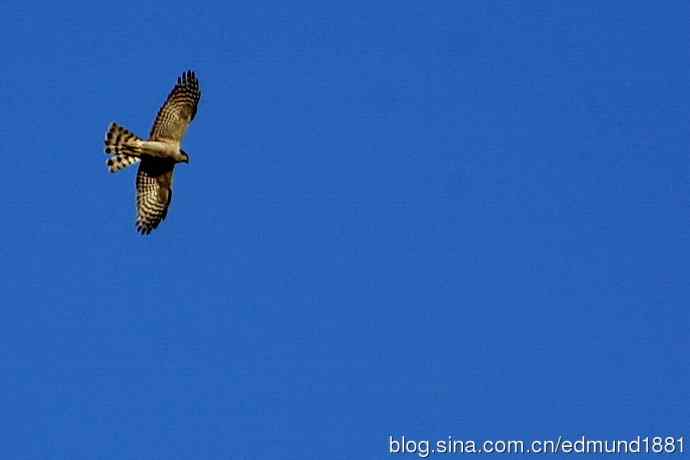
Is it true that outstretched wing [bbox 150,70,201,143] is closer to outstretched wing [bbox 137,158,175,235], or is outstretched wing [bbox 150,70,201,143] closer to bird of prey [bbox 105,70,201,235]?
bird of prey [bbox 105,70,201,235]

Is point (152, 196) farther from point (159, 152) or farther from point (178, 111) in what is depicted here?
point (178, 111)

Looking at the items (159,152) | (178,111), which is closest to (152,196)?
(159,152)

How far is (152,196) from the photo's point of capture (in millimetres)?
23828

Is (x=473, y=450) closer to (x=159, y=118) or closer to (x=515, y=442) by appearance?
(x=515, y=442)

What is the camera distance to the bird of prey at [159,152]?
23156 millimetres

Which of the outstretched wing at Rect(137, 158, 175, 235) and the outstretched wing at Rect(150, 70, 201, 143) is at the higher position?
the outstretched wing at Rect(150, 70, 201, 143)

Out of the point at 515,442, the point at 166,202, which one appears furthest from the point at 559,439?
the point at 166,202

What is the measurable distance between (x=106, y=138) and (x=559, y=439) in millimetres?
8821

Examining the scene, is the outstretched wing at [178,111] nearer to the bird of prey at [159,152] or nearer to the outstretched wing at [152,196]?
the bird of prey at [159,152]

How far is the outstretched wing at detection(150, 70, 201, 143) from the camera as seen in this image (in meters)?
23.6

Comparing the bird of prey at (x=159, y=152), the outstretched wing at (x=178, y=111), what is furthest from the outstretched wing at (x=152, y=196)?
the outstretched wing at (x=178, y=111)

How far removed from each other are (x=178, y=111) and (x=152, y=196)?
1532 mm

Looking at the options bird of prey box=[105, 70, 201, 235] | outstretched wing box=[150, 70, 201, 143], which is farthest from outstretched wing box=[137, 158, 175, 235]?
outstretched wing box=[150, 70, 201, 143]

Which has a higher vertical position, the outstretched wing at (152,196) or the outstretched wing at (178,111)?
the outstretched wing at (178,111)
